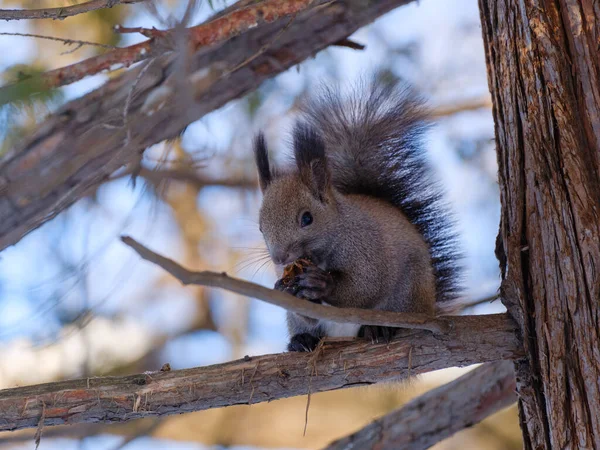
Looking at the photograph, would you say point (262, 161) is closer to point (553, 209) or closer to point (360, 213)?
point (360, 213)

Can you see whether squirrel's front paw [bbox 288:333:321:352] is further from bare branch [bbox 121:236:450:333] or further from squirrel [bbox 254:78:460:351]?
bare branch [bbox 121:236:450:333]

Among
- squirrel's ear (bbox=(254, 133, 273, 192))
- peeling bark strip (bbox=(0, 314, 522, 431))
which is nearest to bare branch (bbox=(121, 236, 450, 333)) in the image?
peeling bark strip (bbox=(0, 314, 522, 431))

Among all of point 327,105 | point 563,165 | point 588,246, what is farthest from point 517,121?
point 327,105

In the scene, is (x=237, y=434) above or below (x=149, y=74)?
below

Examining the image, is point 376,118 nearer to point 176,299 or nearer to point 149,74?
point 149,74

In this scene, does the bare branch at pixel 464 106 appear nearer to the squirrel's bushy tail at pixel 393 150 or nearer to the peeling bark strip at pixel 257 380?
the squirrel's bushy tail at pixel 393 150

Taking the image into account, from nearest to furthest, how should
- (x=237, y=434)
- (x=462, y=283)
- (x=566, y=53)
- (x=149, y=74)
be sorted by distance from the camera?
(x=566, y=53) < (x=149, y=74) < (x=462, y=283) < (x=237, y=434)

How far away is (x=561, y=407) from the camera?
1.46 meters

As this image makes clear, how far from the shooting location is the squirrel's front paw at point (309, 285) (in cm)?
186

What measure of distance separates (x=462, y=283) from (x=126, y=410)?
1192 mm

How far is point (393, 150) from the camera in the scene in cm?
235

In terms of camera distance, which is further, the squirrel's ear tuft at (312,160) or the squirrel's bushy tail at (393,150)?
the squirrel's bushy tail at (393,150)

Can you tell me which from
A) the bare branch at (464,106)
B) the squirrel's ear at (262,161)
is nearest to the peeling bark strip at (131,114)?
the squirrel's ear at (262,161)

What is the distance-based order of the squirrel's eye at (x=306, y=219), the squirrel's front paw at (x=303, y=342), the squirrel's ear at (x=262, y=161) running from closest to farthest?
the squirrel's front paw at (x=303, y=342)
the squirrel's eye at (x=306, y=219)
the squirrel's ear at (x=262, y=161)
